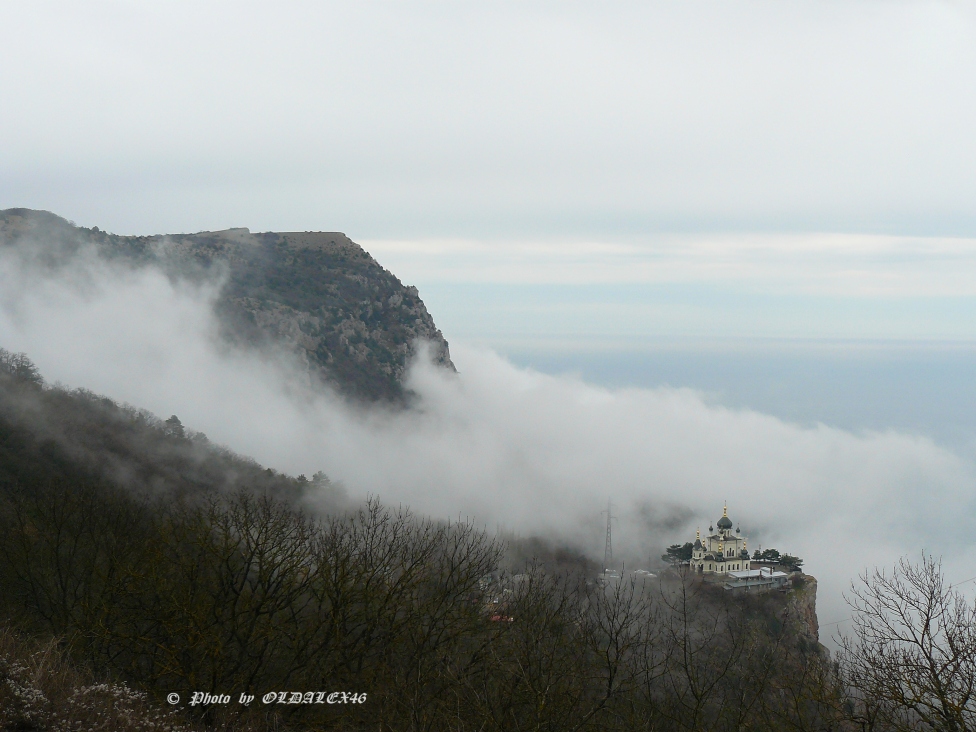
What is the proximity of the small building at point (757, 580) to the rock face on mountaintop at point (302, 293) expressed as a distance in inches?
3743

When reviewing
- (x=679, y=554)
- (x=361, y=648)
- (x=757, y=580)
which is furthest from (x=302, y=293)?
(x=361, y=648)

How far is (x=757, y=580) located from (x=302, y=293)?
10706 cm

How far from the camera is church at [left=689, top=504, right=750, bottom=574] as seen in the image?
291ft

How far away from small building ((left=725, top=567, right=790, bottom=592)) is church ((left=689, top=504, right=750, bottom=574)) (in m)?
4.24

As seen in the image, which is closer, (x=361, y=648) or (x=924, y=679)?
Result: (x=924, y=679)

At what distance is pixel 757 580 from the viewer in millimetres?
78375

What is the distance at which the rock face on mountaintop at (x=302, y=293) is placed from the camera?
15600 centimetres

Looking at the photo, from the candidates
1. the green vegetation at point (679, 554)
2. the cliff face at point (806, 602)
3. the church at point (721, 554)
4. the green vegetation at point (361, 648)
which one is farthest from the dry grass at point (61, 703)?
the green vegetation at point (679, 554)

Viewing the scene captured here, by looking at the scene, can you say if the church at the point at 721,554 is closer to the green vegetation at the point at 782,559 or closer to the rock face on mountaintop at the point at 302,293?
the green vegetation at the point at 782,559

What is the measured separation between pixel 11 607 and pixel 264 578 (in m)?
6.92

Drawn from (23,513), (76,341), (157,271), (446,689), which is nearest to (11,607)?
(23,513)

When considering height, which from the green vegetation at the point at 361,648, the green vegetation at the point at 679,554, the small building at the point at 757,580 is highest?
the green vegetation at the point at 361,648

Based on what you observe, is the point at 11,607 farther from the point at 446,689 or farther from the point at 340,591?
the point at 446,689

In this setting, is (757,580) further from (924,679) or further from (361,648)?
(924,679)
